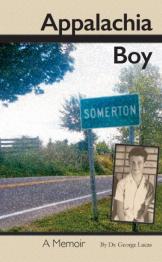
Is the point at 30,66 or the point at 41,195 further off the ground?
the point at 30,66

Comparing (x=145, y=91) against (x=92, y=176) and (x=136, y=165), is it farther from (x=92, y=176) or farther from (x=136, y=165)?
(x=92, y=176)

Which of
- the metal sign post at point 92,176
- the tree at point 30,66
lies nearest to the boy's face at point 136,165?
the metal sign post at point 92,176

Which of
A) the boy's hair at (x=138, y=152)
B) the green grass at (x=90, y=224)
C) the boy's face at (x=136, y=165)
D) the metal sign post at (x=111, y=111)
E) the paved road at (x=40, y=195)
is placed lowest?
the green grass at (x=90, y=224)

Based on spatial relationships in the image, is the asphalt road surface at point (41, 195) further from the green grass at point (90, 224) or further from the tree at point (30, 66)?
the tree at point (30, 66)

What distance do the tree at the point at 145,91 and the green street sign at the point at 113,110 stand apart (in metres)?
0.14

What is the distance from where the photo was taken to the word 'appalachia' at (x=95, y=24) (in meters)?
6.71

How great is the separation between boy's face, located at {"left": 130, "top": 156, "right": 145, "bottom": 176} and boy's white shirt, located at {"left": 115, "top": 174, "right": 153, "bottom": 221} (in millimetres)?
86

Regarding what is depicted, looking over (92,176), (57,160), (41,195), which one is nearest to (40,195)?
(41,195)

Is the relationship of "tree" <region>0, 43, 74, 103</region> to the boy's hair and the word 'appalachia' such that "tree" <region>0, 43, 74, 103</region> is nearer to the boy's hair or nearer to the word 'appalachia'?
the word 'appalachia'

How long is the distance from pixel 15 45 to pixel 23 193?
2.27 m

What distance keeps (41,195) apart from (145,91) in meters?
2.09

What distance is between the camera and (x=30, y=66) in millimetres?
7508
